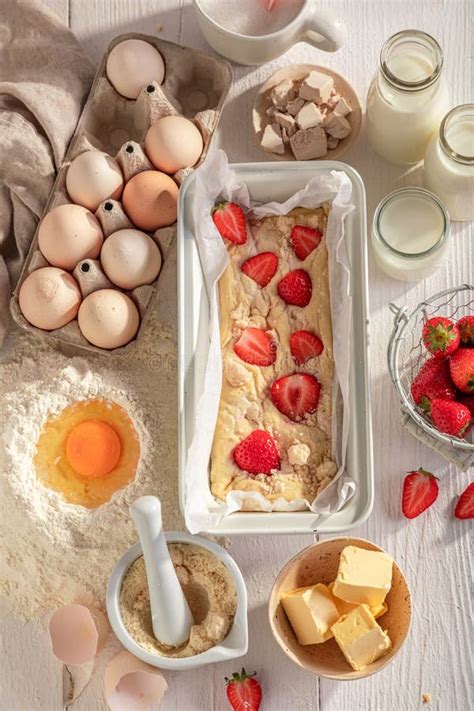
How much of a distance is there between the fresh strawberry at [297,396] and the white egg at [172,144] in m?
0.46

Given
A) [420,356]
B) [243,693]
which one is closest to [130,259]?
[420,356]

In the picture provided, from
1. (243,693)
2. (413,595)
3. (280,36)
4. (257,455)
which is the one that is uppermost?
(280,36)

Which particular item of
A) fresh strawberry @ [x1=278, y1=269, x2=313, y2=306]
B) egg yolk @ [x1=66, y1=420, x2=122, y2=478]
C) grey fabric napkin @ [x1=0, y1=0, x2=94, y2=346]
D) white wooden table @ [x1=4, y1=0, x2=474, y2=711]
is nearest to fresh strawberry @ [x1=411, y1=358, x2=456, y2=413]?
white wooden table @ [x1=4, y1=0, x2=474, y2=711]

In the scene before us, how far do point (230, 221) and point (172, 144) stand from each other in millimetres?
192

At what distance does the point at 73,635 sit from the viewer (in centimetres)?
180

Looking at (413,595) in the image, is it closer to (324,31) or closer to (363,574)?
(363,574)

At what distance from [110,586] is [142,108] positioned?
2.88 feet

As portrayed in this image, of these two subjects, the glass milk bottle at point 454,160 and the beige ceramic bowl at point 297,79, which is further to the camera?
the beige ceramic bowl at point 297,79

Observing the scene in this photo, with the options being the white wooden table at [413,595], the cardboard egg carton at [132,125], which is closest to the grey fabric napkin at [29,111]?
the cardboard egg carton at [132,125]

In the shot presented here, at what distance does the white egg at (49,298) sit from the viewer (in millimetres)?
1835

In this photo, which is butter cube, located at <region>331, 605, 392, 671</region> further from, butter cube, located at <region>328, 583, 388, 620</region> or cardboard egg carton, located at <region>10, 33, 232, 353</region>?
cardboard egg carton, located at <region>10, 33, 232, 353</region>

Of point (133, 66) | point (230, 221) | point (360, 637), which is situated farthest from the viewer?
point (133, 66)

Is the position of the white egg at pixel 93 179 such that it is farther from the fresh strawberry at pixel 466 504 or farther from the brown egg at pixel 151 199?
the fresh strawberry at pixel 466 504

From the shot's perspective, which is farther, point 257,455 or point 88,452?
point 88,452
